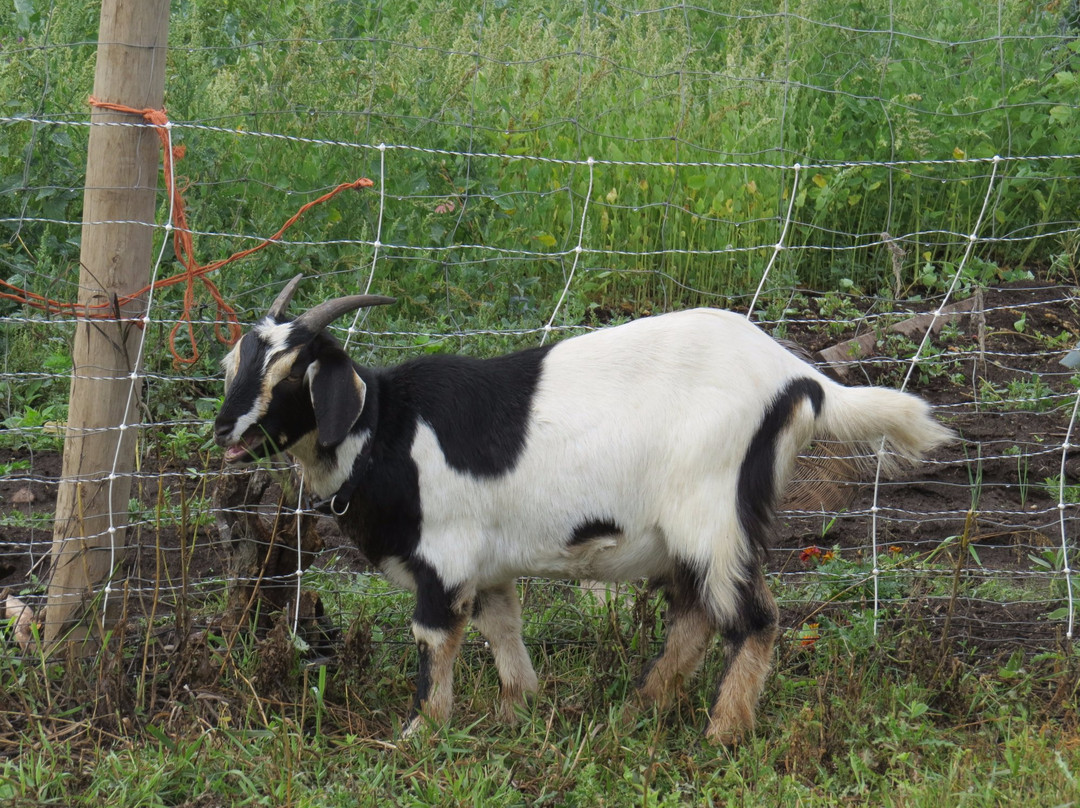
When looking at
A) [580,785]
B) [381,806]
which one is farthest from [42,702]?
[580,785]

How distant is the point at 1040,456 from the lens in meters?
4.91

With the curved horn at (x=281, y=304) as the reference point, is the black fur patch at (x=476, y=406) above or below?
below

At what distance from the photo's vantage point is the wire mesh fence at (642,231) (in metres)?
4.53

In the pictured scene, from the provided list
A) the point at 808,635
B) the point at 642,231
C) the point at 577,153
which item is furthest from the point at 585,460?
the point at 642,231

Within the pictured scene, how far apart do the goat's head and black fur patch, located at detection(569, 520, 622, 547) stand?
0.70 meters

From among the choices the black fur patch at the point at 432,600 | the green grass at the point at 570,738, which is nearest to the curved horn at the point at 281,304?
the black fur patch at the point at 432,600

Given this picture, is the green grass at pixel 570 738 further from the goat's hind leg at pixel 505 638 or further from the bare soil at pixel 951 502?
the bare soil at pixel 951 502

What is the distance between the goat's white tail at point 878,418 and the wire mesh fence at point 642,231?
0.79m

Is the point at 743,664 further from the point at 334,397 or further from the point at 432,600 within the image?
the point at 334,397

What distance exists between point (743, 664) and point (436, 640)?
0.87 metres

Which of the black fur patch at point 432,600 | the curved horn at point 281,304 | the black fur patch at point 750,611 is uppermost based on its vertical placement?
the curved horn at point 281,304

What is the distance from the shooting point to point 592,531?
136 inches

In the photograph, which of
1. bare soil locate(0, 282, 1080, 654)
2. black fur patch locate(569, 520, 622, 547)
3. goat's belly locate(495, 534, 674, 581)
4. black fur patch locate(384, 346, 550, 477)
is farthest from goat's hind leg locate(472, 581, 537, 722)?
bare soil locate(0, 282, 1080, 654)

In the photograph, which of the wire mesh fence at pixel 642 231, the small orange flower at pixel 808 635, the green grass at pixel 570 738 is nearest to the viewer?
the green grass at pixel 570 738
